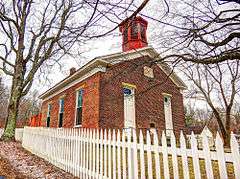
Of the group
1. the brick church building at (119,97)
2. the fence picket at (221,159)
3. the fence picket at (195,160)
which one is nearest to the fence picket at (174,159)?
the fence picket at (195,160)

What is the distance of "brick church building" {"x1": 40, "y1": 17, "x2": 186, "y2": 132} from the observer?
11.3 meters

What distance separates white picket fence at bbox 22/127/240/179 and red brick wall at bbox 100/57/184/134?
3.53 m

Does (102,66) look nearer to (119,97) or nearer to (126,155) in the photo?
(119,97)

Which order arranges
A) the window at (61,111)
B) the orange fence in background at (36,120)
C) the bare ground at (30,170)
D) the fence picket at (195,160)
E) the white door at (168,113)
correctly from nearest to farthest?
the fence picket at (195,160) → the bare ground at (30,170) → the white door at (168,113) → the window at (61,111) → the orange fence in background at (36,120)

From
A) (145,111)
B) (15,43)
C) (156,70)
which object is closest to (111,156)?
(145,111)

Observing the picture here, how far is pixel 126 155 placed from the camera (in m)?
4.24

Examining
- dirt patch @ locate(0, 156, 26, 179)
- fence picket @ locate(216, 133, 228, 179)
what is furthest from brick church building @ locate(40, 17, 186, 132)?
fence picket @ locate(216, 133, 228, 179)

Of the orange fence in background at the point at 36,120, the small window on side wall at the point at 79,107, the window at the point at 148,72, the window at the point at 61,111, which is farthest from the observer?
the orange fence in background at the point at 36,120

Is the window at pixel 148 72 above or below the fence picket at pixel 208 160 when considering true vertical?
above

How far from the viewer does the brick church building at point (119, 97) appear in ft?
37.1

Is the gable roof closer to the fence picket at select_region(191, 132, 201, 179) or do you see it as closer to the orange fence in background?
the fence picket at select_region(191, 132, 201, 179)

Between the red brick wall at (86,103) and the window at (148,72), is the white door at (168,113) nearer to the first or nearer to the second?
the window at (148,72)

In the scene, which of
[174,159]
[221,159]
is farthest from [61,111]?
[221,159]

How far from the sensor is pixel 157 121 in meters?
14.0
